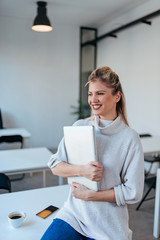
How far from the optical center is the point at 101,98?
1.11 meters

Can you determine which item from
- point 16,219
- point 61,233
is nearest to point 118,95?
point 61,233

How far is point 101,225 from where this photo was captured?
108cm

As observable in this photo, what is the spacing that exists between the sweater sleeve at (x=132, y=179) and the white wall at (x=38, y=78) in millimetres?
4998

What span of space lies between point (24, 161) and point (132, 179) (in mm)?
1535

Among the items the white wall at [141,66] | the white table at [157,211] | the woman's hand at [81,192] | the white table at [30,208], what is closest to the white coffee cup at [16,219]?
the white table at [30,208]

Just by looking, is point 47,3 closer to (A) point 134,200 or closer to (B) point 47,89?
(B) point 47,89

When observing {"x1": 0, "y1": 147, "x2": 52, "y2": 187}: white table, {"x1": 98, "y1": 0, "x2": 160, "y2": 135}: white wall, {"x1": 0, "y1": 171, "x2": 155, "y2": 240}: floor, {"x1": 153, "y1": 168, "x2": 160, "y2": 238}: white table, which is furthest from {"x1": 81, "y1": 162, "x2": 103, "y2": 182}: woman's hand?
{"x1": 98, "y1": 0, "x2": 160, "y2": 135}: white wall

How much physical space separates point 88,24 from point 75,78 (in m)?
1.43

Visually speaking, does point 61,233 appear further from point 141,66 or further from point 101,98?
point 141,66

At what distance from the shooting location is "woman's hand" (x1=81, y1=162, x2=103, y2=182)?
104 cm

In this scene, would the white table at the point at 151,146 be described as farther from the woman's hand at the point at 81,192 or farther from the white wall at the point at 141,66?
the woman's hand at the point at 81,192

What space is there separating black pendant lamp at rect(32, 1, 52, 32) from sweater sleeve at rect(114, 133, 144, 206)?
11.8 feet

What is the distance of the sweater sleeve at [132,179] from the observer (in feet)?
3.46

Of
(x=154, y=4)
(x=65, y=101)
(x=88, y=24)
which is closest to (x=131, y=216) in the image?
(x=154, y=4)
